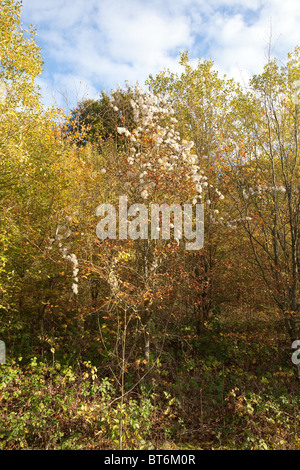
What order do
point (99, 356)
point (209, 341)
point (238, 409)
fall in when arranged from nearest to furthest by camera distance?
1. point (238, 409)
2. point (99, 356)
3. point (209, 341)

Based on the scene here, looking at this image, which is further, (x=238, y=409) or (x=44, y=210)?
(x=44, y=210)

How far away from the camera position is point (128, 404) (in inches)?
211

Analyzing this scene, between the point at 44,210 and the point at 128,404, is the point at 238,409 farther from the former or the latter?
the point at 44,210

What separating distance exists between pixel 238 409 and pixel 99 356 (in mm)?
3083

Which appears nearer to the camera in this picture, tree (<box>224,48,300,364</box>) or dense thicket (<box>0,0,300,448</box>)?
dense thicket (<box>0,0,300,448</box>)

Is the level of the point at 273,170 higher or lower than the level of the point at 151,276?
higher

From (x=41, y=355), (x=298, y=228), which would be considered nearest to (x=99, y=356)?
(x=41, y=355)

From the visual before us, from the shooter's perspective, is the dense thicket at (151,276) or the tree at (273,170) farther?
the tree at (273,170)

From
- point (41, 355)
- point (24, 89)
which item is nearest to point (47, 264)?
point (41, 355)

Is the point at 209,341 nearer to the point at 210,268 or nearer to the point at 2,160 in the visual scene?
the point at 210,268

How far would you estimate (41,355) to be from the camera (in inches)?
260

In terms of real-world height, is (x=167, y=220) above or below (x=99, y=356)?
above
